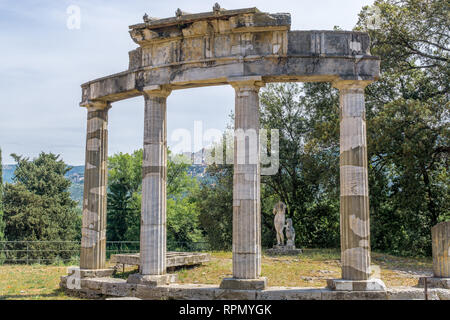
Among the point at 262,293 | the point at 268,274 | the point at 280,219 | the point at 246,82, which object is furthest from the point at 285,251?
the point at 246,82

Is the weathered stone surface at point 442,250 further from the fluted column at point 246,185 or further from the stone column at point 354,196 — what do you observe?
the fluted column at point 246,185

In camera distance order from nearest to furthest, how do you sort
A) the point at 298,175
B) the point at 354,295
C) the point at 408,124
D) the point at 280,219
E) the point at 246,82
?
the point at 354,295, the point at 246,82, the point at 408,124, the point at 280,219, the point at 298,175

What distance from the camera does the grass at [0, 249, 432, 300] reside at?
49.3 ft

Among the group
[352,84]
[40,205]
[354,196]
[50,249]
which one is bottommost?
[50,249]

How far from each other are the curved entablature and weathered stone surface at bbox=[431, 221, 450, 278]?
202 inches

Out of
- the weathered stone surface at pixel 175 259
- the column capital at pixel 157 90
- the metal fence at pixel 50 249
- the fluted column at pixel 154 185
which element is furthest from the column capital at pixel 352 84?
the metal fence at pixel 50 249

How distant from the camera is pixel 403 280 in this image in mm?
16281

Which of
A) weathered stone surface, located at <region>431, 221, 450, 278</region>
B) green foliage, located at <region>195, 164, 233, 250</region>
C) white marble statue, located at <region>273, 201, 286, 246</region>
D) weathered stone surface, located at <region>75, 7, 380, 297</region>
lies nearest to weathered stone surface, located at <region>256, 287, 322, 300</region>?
weathered stone surface, located at <region>75, 7, 380, 297</region>

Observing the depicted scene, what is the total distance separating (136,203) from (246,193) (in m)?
35.2

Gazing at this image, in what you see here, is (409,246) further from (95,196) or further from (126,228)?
(126,228)

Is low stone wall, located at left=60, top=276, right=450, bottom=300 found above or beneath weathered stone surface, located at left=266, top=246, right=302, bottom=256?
above

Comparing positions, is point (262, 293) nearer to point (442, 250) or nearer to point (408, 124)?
point (442, 250)

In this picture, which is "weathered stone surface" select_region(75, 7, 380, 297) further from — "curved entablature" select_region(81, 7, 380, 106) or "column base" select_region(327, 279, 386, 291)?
"column base" select_region(327, 279, 386, 291)

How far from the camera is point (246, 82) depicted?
1305cm
